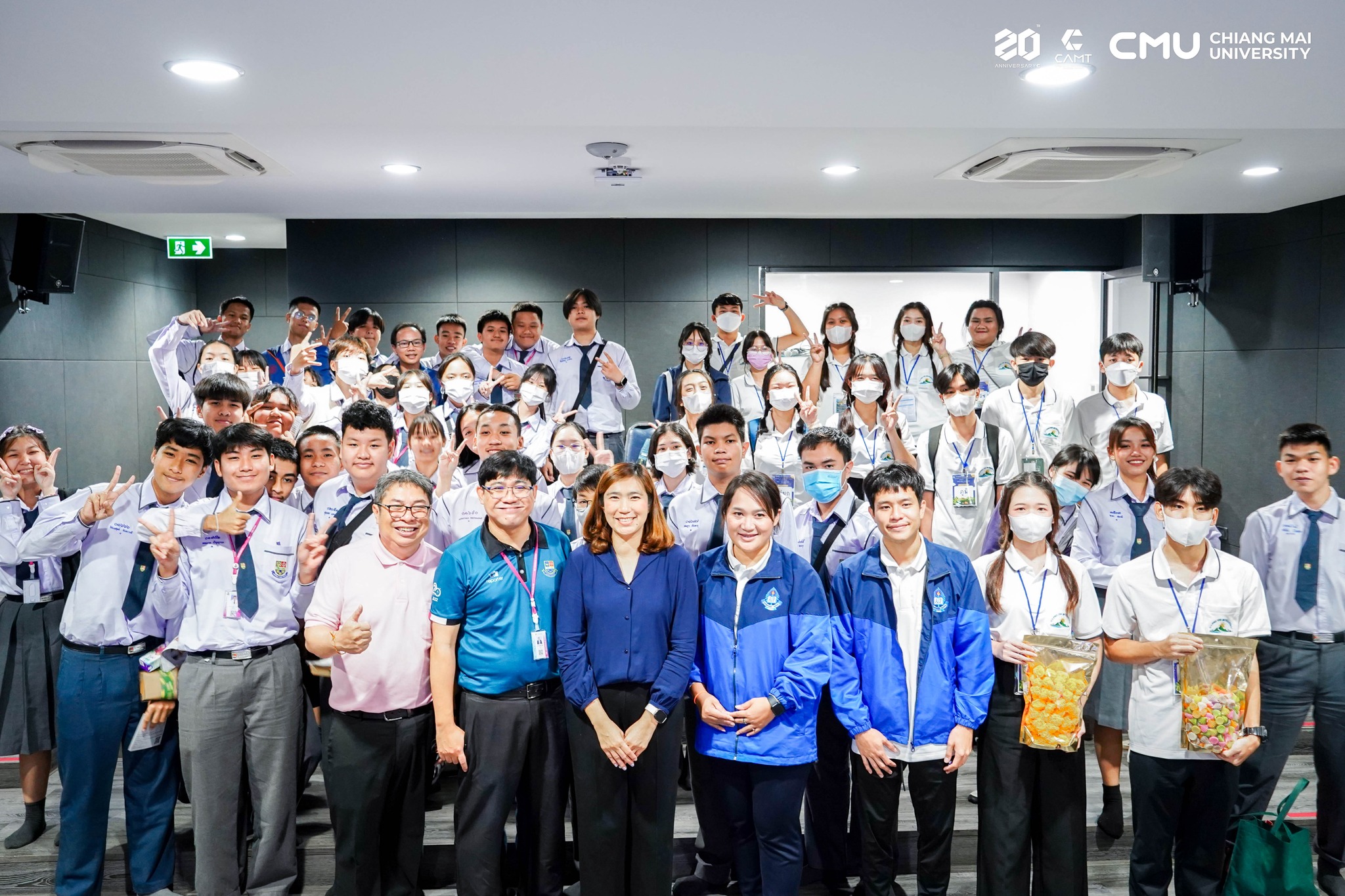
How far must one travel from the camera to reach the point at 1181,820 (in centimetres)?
338

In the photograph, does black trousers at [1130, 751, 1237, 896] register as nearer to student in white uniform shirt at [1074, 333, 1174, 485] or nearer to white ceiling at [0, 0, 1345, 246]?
student in white uniform shirt at [1074, 333, 1174, 485]

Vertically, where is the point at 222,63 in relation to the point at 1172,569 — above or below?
above

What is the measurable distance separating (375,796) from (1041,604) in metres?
2.44

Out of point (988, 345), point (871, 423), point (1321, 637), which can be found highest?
point (988, 345)

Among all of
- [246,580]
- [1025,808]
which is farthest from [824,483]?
[246,580]

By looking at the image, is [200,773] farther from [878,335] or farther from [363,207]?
[878,335]

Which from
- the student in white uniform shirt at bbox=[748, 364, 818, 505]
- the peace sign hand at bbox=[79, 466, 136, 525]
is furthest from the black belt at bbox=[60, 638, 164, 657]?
the student in white uniform shirt at bbox=[748, 364, 818, 505]

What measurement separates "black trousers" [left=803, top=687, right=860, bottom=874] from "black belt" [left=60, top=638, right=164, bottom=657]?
8.50ft

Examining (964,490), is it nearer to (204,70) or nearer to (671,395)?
(671,395)


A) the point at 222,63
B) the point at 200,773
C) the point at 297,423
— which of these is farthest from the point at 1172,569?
the point at 297,423

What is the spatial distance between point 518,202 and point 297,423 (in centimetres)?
198

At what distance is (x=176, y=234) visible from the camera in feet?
34.6

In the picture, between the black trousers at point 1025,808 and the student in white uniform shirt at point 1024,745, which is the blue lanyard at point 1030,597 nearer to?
the student in white uniform shirt at point 1024,745

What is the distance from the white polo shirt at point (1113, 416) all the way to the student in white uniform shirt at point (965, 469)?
853 millimetres
